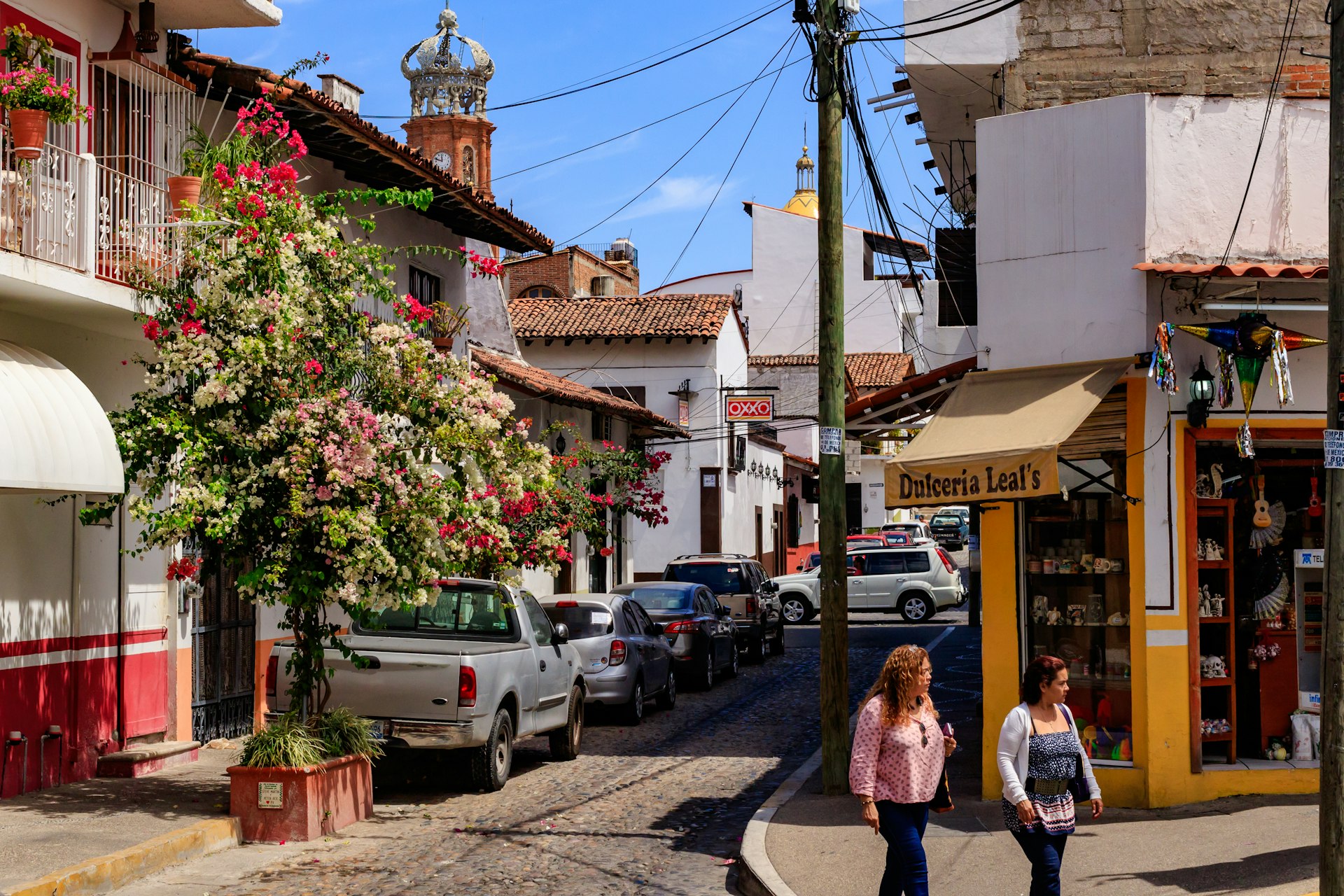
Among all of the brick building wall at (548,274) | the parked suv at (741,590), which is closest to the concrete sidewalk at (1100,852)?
the parked suv at (741,590)

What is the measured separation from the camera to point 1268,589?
460 inches

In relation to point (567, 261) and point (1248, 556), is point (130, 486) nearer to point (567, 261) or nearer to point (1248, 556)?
point (1248, 556)

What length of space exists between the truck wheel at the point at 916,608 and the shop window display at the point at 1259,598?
2332 cm

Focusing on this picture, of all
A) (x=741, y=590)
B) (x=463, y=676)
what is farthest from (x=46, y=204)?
(x=741, y=590)

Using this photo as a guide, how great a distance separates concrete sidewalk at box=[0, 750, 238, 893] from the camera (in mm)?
8555

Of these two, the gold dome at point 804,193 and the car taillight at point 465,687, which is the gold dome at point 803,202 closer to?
the gold dome at point 804,193

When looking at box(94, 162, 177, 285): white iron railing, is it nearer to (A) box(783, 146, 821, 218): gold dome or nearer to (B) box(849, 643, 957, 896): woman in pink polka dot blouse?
(B) box(849, 643, 957, 896): woman in pink polka dot blouse

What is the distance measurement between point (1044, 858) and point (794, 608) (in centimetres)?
2891

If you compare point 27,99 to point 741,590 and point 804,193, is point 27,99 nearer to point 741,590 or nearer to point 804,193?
point 741,590

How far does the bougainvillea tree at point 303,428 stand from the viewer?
34.3 feet

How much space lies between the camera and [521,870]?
9.33 m

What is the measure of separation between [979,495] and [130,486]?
26.9 ft

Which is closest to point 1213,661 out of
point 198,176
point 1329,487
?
point 1329,487

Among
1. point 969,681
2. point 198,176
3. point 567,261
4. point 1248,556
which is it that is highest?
point 567,261
